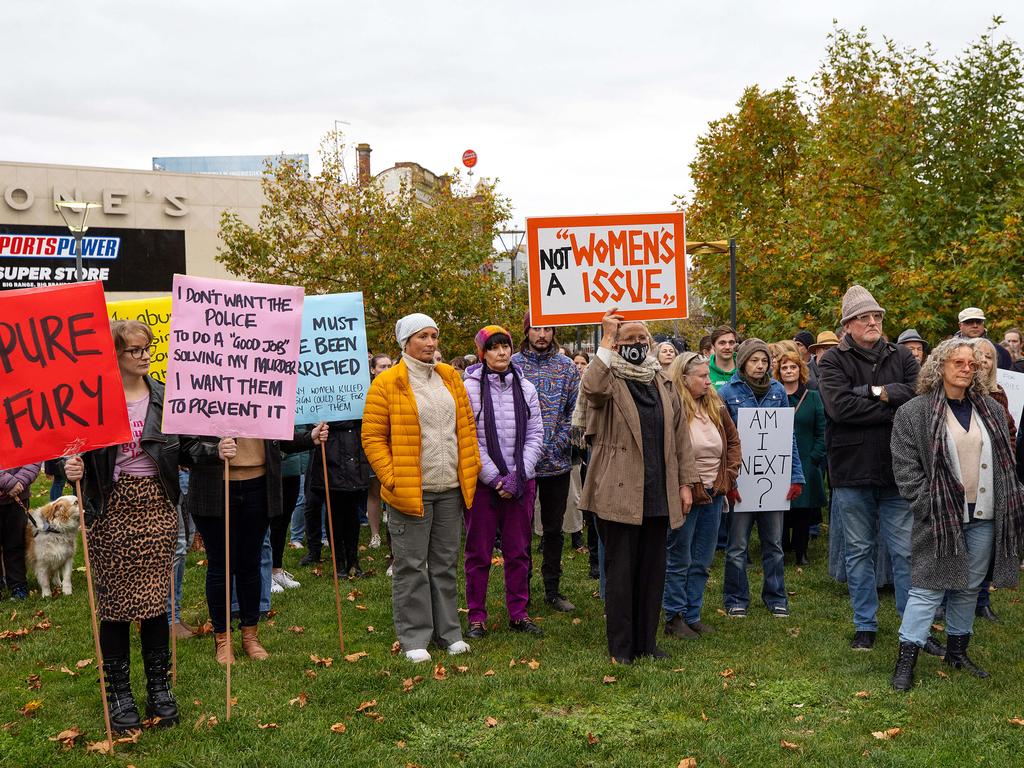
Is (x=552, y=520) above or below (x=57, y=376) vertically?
below

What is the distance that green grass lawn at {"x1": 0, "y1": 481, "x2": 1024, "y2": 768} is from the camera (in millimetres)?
5043

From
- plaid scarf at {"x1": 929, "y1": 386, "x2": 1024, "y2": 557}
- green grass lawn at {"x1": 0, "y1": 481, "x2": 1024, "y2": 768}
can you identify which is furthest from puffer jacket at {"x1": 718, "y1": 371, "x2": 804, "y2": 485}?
plaid scarf at {"x1": 929, "y1": 386, "x2": 1024, "y2": 557}

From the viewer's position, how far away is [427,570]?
276 inches

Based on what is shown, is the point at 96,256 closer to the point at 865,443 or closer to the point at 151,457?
the point at 151,457

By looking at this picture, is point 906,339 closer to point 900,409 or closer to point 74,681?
point 900,409

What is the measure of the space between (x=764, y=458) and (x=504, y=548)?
227 centimetres

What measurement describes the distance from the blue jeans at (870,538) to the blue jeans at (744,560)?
986 millimetres

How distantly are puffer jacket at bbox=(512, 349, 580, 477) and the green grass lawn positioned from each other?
129 centimetres

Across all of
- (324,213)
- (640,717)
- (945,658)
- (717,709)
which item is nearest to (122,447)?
(640,717)

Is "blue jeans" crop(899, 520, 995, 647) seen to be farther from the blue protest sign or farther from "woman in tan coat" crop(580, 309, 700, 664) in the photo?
the blue protest sign

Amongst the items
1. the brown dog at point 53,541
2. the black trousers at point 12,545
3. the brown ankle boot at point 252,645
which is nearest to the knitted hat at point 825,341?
the brown ankle boot at point 252,645

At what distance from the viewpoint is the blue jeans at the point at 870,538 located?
6590mm

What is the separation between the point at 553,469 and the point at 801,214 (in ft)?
53.4

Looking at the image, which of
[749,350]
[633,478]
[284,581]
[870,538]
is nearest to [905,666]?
[870,538]
